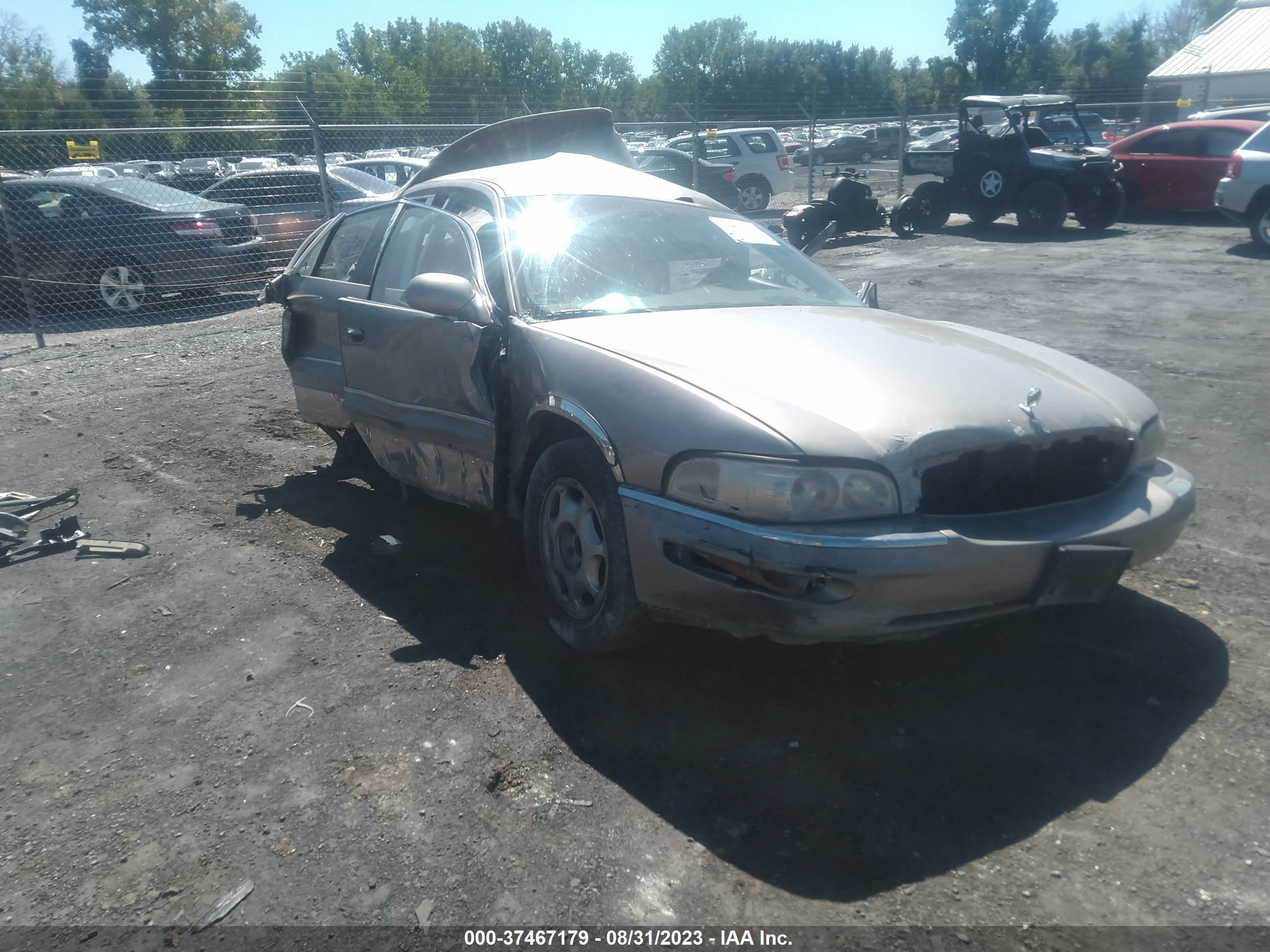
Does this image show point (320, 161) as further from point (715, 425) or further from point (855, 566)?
point (855, 566)

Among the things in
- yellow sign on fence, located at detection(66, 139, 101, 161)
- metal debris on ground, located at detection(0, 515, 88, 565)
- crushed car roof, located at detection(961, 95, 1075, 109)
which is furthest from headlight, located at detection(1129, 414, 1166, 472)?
crushed car roof, located at detection(961, 95, 1075, 109)

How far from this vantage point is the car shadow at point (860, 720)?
2.64 m

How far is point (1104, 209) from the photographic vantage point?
15844mm

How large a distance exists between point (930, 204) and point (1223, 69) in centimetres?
2161

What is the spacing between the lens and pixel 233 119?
81.5 feet

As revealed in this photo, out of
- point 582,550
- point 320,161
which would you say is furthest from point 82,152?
point 582,550

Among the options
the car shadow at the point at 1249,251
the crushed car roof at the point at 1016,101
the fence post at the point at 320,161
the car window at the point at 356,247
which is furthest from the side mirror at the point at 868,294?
the crushed car roof at the point at 1016,101

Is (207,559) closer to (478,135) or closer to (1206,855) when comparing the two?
(478,135)

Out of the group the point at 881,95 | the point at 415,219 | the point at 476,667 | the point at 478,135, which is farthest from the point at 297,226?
the point at 881,95

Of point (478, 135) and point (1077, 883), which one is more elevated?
point (478, 135)

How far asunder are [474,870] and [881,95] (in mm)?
58805

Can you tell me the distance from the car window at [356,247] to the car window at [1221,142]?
52.7ft

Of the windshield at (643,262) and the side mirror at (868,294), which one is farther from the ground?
the windshield at (643,262)

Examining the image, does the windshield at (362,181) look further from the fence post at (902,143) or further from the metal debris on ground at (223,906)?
the metal debris on ground at (223,906)
